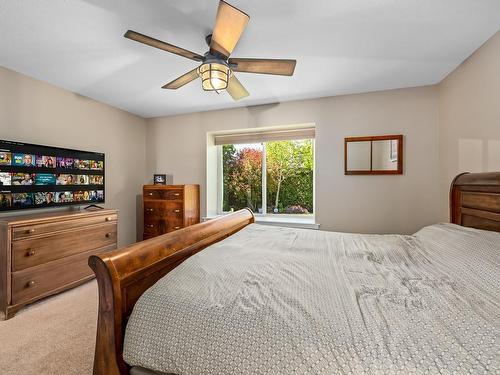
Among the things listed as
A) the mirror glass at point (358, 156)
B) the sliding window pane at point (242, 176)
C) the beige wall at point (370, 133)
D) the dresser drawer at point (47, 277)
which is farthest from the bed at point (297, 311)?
the sliding window pane at point (242, 176)

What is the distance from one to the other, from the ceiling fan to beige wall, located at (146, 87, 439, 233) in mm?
1596

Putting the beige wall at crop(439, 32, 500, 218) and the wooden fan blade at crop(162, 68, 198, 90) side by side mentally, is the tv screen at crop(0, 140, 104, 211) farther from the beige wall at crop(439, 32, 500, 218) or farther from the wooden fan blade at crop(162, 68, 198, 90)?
the beige wall at crop(439, 32, 500, 218)

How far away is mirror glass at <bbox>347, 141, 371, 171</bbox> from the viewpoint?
3.01m

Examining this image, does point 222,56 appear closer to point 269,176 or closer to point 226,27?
point 226,27

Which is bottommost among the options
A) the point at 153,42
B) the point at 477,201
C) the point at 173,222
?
the point at 173,222

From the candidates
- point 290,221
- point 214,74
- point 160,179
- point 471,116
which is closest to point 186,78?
point 214,74

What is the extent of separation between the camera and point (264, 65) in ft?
5.55

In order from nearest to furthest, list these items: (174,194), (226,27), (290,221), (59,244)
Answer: (226,27) → (59,244) → (290,221) → (174,194)

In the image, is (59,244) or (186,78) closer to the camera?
(186,78)

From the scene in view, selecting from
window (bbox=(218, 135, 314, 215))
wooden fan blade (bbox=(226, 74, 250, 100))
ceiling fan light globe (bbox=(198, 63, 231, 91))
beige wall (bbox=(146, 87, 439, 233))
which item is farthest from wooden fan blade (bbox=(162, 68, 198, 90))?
window (bbox=(218, 135, 314, 215))

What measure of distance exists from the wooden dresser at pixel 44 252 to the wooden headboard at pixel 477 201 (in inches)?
145

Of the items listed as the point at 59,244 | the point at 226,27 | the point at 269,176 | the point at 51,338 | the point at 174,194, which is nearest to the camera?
the point at 226,27

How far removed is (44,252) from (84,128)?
1.67 meters

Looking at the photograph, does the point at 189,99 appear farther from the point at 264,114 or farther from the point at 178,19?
the point at 178,19
